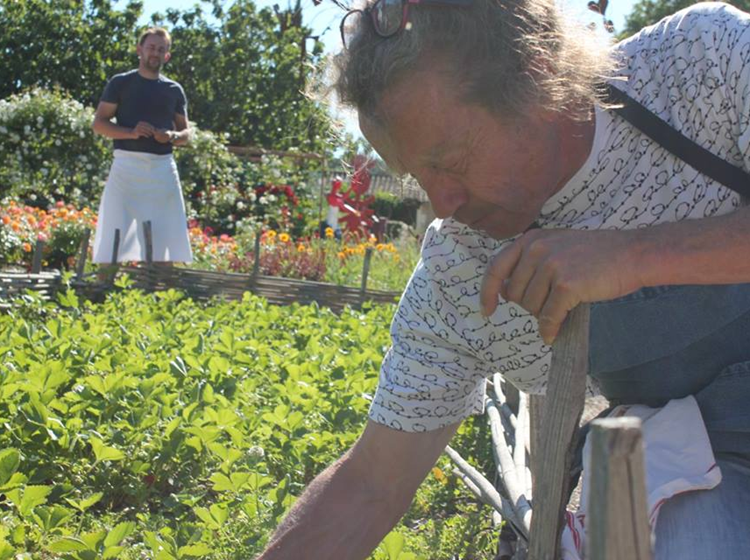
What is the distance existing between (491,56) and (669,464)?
2.38 feet

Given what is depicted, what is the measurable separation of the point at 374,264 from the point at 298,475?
21.7 feet

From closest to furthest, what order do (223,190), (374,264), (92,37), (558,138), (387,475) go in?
(558,138) < (387,475) < (374,264) < (223,190) < (92,37)

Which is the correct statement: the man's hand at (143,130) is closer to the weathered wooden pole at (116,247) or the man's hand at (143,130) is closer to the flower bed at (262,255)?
the weathered wooden pole at (116,247)

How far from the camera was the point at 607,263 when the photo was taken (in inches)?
59.4

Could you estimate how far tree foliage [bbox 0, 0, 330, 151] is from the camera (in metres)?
20.1

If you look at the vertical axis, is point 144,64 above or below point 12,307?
above

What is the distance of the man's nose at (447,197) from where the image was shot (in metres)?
1.78

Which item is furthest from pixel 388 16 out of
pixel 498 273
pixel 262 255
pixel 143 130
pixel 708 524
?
pixel 262 255

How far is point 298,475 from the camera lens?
2951mm

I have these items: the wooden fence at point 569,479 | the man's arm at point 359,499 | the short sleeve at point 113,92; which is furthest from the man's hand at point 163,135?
the man's arm at point 359,499

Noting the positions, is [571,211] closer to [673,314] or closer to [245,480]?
[673,314]

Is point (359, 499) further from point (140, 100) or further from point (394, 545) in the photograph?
point (140, 100)

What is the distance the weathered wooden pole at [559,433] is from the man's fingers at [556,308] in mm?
17

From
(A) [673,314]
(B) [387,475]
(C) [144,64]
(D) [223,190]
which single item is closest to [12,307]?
(C) [144,64]
